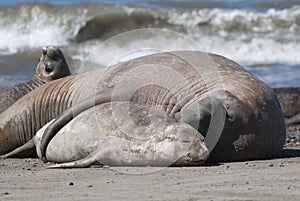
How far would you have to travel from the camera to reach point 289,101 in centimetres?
1332

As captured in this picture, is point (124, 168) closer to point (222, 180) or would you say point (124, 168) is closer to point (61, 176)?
point (61, 176)

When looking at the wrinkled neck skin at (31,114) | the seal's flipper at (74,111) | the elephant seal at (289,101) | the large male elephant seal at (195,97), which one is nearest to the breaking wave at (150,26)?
the elephant seal at (289,101)

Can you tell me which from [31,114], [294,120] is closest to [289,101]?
[294,120]

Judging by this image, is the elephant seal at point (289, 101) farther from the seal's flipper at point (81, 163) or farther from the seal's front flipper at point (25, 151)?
the seal's flipper at point (81, 163)

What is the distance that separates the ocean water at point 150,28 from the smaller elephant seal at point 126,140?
11768mm

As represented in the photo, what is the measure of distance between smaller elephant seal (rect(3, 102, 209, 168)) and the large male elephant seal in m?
0.18

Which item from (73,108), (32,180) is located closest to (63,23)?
(73,108)

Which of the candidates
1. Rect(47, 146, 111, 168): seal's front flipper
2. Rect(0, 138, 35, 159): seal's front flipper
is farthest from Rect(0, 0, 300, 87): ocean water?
Rect(47, 146, 111, 168): seal's front flipper

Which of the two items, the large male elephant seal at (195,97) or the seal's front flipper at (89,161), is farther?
the large male elephant seal at (195,97)

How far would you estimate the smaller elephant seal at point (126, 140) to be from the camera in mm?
6738

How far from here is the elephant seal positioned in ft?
43.1

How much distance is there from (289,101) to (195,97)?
19.8 feet

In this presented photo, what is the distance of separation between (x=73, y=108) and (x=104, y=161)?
86 centimetres

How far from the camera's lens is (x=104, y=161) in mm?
6988
